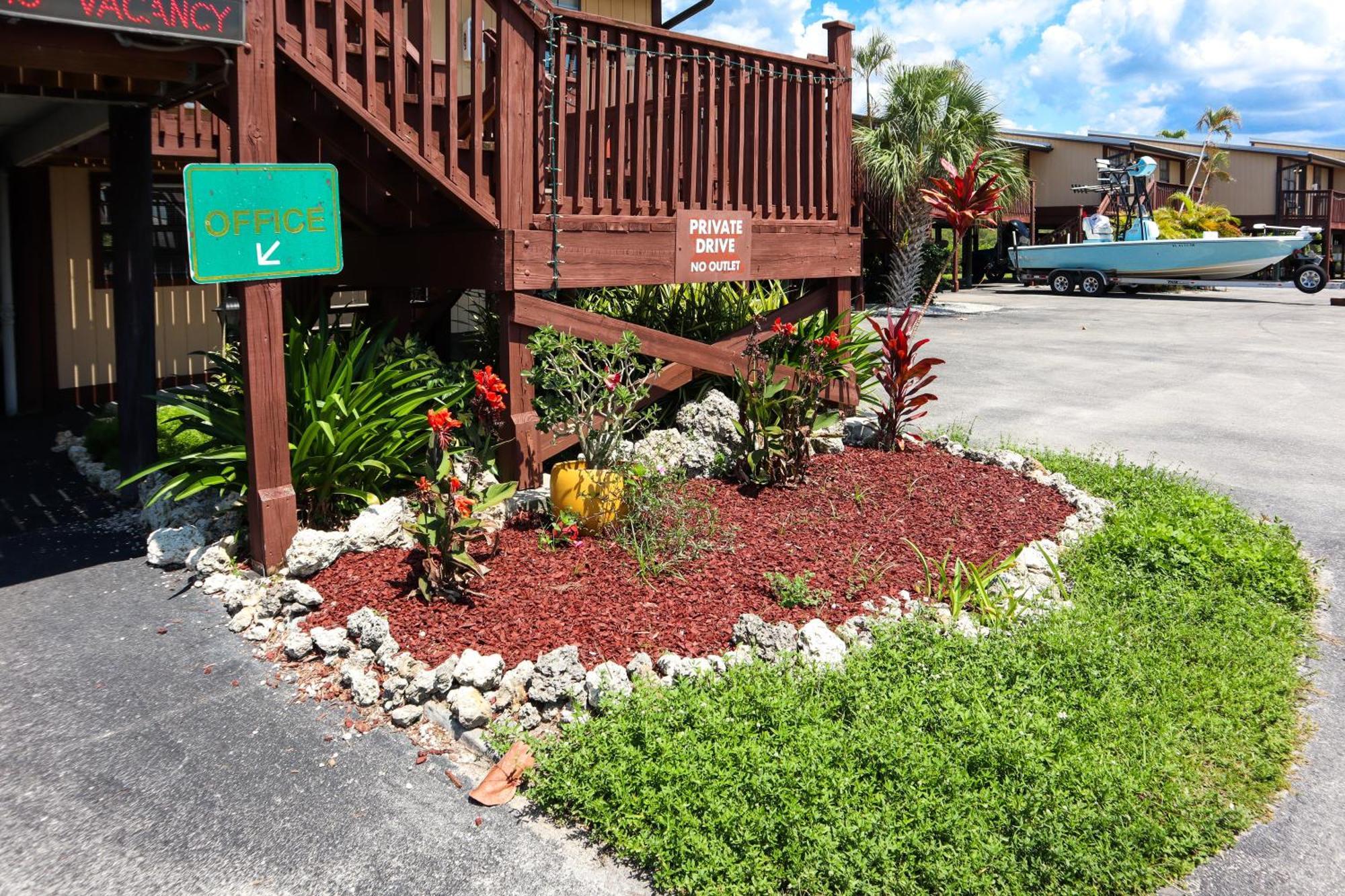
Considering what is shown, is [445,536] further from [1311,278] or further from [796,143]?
[1311,278]

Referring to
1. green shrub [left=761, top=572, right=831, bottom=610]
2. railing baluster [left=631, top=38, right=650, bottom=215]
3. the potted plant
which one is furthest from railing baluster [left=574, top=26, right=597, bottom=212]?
green shrub [left=761, top=572, right=831, bottom=610]

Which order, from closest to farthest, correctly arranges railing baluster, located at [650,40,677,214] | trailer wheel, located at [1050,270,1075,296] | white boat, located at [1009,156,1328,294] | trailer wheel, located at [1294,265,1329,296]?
1. railing baluster, located at [650,40,677,214]
2. white boat, located at [1009,156,1328,294]
3. trailer wheel, located at [1050,270,1075,296]
4. trailer wheel, located at [1294,265,1329,296]

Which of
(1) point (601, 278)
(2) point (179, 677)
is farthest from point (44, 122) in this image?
(2) point (179, 677)

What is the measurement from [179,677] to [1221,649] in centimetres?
460

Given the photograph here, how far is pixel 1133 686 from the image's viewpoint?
14.3 ft

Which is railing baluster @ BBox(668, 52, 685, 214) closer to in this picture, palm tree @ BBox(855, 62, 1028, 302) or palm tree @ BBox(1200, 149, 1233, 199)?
palm tree @ BBox(855, 62, 1028, 302)

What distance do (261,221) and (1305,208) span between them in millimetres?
36722

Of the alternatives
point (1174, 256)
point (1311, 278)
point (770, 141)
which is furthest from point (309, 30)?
point (1311, 278)

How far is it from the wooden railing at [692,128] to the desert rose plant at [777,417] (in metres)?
1.27

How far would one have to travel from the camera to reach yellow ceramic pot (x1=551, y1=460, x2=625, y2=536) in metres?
5.81

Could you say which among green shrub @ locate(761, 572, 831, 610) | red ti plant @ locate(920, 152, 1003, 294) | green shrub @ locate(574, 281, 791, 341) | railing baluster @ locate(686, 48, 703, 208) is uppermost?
railing baluster @ locate(686, 48, 703, 208)

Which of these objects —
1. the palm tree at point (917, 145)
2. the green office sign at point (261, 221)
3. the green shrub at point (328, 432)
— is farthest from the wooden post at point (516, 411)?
the palm tree at point (917, 145)

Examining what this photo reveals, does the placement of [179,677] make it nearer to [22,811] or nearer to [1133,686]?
[22,811]

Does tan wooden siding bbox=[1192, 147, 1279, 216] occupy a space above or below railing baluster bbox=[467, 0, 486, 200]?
above
